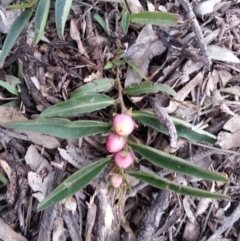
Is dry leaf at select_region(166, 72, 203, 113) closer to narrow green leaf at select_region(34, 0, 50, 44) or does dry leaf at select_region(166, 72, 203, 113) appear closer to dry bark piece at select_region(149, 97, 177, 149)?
dry bark piece at select_region(149, 97, 177, 149)

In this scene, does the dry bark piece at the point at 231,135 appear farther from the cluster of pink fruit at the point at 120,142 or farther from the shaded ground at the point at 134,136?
the cluster of pink fruit at the point at 120,142

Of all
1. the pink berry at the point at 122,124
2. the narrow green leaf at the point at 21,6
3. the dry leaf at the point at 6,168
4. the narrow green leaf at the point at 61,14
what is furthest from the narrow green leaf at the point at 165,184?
the narrow green leaf at the point at 21,6

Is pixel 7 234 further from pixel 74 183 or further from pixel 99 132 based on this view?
pixel 99 132

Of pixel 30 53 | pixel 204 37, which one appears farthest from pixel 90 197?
pixel 204 37

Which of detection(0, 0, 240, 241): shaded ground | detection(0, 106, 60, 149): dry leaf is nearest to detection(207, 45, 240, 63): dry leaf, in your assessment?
detection(0, 0, 240, 241): shaded ground

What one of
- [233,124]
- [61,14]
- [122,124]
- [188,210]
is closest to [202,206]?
[188,210]

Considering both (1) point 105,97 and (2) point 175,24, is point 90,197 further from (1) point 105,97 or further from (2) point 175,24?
(2) point 175,24
